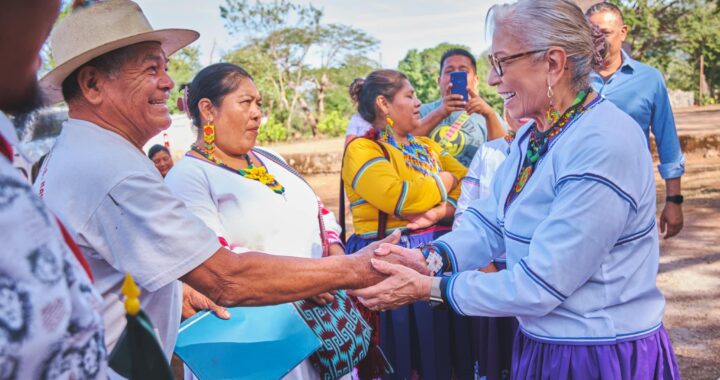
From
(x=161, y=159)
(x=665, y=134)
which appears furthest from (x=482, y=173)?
(x=161, y=159)

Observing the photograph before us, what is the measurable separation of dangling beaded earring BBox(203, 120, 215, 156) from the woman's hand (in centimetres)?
167

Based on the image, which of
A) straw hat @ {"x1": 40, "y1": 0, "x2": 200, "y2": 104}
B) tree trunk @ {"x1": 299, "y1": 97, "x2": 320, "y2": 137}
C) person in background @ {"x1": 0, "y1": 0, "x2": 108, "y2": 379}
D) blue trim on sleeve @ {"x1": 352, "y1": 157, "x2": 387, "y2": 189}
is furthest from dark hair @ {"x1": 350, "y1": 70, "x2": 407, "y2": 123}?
tree trunk @ {"x1": 299, "y1": 97, "x2": 320, "y2": 137}

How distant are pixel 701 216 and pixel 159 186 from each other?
8978 mm

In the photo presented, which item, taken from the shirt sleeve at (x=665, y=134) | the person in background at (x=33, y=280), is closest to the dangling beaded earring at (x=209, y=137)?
the person in background at (x=33, y=280)

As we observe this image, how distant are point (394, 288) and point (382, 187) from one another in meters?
1.34

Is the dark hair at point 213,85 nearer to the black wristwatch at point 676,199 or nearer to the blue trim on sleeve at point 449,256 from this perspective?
the blue trim on sleeve at point 449,256

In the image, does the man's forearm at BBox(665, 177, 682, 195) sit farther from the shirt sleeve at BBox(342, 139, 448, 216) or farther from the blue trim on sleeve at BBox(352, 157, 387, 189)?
the blue trim on sleeve at BBox(352, 157, 387, 189)

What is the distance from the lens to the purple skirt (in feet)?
6.73

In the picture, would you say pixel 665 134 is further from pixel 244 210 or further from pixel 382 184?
pixel 244 210

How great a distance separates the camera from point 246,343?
2.50 metres

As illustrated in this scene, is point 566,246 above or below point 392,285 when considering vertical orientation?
above

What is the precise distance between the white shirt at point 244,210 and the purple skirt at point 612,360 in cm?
122

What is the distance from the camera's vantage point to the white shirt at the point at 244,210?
288cm

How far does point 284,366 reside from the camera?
8.18 ft
